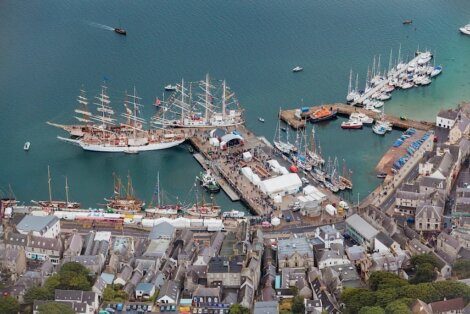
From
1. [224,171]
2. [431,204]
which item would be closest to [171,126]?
[224,171]

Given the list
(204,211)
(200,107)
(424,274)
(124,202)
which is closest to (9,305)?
(124,202)

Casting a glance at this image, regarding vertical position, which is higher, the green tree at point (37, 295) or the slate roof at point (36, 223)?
the slate roof at point (36, 223)

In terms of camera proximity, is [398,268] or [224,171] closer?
[398,268]

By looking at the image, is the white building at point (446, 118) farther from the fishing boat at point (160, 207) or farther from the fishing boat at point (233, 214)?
the fishing boat at point (160, 207)

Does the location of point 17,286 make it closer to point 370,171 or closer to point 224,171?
point 224,171

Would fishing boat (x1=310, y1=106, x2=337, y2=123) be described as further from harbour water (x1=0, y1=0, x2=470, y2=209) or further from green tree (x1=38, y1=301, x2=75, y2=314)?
green tree (x1=38, y1=301, x2=75, y2=314)

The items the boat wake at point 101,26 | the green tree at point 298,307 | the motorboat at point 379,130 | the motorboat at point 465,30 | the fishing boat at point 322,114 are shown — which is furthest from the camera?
the boat wake at point 101,26

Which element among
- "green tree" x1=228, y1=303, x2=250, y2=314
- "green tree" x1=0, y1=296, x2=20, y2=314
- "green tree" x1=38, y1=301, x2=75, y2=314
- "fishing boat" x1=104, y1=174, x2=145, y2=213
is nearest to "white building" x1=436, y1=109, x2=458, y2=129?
"fishing boat" x1=104, y1=174, x2=145, y2=213

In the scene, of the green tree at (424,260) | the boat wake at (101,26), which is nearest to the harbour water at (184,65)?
the boat wake at (101,26)
